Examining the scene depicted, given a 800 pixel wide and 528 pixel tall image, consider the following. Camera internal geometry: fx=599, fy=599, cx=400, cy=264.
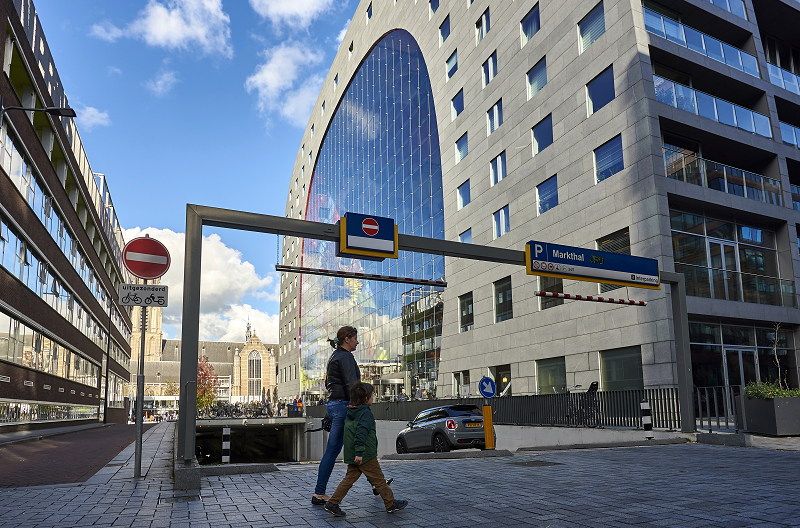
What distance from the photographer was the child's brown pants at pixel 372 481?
5.81m

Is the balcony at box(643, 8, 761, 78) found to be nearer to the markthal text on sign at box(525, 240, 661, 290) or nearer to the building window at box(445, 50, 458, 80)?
the markthal text on sign at box(525, 240, 661, 290)

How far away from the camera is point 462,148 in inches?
1314

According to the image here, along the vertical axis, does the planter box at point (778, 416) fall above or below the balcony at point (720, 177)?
below

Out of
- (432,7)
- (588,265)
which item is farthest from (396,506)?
(432,7)

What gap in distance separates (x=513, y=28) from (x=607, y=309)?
14782 millimetres

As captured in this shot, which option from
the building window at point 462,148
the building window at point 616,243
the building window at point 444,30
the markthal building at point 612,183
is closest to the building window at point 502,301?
the markthal building at point 612,183

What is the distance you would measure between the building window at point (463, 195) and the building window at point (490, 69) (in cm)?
532

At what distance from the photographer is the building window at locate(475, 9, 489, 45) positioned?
31.1m

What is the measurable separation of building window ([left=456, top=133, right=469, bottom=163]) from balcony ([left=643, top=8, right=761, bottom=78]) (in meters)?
12.6

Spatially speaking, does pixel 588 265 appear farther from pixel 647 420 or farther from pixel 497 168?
pixel 497 168

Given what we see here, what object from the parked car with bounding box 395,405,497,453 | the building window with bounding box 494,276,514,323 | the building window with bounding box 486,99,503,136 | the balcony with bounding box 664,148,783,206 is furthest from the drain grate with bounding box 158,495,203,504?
the building window with bounding box 486,99,503,136

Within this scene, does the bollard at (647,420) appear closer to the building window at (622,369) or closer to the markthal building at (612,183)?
the markthal building at (612,183)

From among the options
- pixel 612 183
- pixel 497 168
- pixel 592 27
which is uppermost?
pixel 592 27

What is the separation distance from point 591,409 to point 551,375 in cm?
674
